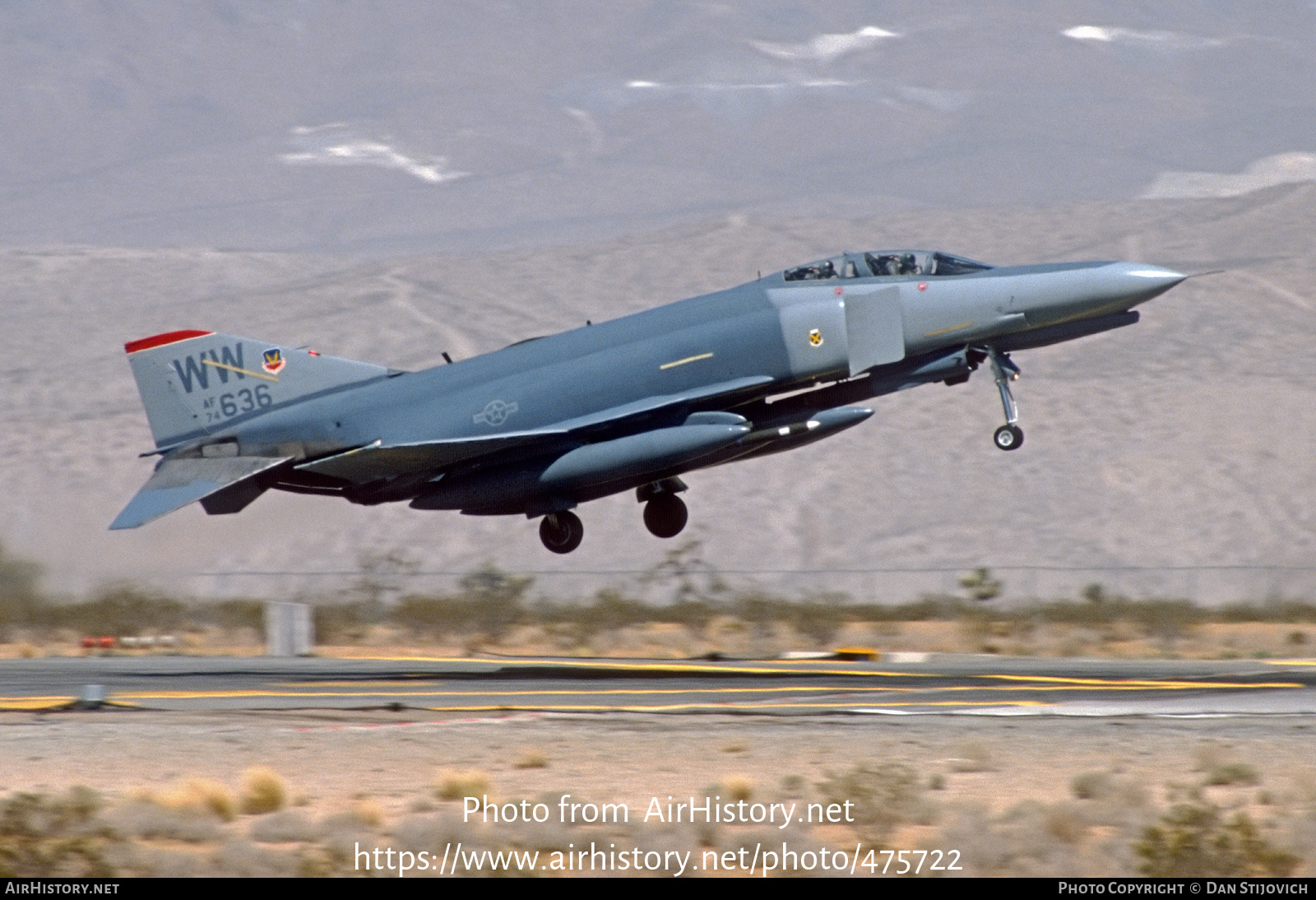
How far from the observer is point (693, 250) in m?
93.1

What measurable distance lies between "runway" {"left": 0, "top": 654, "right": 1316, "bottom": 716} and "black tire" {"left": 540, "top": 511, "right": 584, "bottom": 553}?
6.76 ft

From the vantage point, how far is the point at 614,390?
78.8ft

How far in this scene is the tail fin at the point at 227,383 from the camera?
1027 inches

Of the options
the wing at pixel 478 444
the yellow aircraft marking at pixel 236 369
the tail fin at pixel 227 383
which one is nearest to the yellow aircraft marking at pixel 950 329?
the wing at pixel 478 444

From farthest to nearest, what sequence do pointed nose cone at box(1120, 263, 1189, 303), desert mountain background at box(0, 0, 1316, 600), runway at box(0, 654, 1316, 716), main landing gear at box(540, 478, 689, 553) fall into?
desert mountain background at box(0, 0, 1316, 600) → main landing gear at box(540, 478, 689, 553) → pointed nose cone at box(1120, 263, 1189, 303) → runway at box(0, 654, 1316, 716)

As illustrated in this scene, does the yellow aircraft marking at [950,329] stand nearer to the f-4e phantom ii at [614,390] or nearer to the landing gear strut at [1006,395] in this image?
the f-4e phantom ii at [614,390]

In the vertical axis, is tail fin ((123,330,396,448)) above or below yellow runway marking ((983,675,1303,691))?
above

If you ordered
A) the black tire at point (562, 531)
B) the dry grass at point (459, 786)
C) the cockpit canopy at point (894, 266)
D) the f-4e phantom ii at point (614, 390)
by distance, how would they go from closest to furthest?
the dry grass at point (459, 786) < the f-4e phantom ii at point (614, 390) < the cockpit canopy at point (894, 266) < the black tire at point (562, 531)

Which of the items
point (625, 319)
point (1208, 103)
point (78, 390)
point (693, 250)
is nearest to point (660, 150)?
point (1208, 103)

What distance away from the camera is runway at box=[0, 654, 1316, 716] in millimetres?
20719

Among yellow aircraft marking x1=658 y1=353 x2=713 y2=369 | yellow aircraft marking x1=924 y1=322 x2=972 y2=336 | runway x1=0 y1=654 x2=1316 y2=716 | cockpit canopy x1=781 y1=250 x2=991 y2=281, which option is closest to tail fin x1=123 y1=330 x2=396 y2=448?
runway x1=0 y1=654 x2=1316 y2=716

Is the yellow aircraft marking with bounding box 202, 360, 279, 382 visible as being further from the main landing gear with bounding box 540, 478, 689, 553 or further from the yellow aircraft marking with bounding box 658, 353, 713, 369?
the yellow aircraft marking with bounding box 658, 353, 713, 369

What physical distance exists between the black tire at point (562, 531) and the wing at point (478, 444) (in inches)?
64.8

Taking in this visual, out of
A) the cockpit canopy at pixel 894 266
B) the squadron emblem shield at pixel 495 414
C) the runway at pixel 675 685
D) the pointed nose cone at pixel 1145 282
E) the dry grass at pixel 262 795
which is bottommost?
the runway at pixel 675 685
